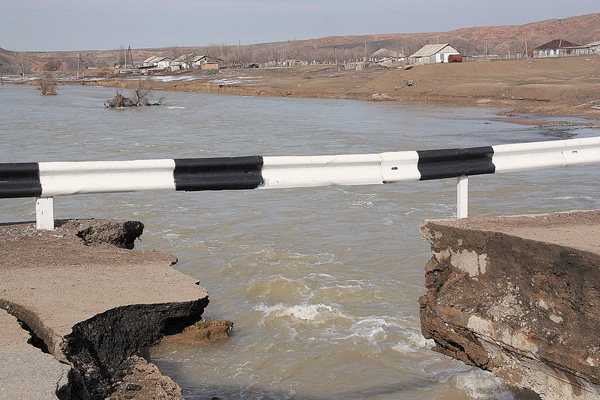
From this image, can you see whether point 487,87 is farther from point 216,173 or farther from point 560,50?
point 560,50

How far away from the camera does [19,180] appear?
14.6 feet

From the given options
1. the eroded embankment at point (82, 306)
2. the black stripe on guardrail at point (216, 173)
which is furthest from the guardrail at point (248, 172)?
the eroded embankment at point (82, 306)

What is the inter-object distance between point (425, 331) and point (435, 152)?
1.42 meters

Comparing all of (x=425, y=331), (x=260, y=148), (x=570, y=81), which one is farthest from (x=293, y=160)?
(x=570, y=81)

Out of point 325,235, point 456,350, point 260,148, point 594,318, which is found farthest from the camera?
point 260,148

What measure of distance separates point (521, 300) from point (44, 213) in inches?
130

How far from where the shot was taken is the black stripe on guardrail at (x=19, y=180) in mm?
4383

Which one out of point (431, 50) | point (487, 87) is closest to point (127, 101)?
point (487, 87)

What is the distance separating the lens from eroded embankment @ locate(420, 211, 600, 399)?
3.26m

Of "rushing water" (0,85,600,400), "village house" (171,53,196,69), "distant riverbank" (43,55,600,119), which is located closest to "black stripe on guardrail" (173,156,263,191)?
"rushing water" (0,85,600,400)

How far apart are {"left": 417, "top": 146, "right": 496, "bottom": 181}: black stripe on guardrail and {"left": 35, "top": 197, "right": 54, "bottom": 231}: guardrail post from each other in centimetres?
273

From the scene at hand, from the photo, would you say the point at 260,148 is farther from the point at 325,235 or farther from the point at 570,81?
the point at 570,81

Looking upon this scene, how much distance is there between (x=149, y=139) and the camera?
22.5m

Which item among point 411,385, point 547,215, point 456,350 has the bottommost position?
point 411,385
